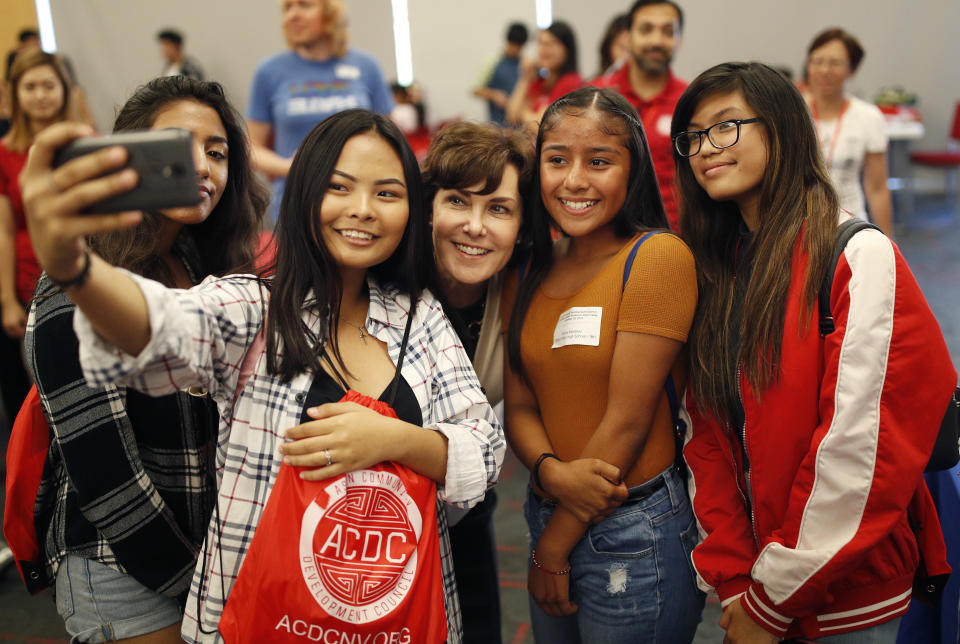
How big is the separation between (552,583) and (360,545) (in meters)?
0.53

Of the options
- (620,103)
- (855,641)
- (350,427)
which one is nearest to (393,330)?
(350,427)

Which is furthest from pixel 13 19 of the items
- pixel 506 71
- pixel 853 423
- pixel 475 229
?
pixel 853 423

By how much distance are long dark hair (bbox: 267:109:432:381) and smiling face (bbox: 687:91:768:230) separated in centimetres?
54

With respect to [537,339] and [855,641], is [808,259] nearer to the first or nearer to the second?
[537,339]

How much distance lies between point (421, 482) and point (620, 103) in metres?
0.84

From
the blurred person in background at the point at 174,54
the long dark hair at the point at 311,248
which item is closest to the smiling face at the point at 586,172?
the long dark hair at the point at 311,248

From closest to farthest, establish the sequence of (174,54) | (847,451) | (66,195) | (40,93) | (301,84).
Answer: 1. (66,195)
2. (847,451)
3. (40,93)
4. (301,84)
5. (174,54)

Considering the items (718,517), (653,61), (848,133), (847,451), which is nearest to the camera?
(847,451)

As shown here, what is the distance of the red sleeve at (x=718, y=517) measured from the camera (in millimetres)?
1408

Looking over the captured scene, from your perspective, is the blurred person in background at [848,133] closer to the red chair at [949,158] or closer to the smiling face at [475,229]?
the smiling face at [475,229]

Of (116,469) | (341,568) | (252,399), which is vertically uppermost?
(252,399)

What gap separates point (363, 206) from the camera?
4.28ft

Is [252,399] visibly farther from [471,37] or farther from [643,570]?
[471,37]

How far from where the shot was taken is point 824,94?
11.9 ft
